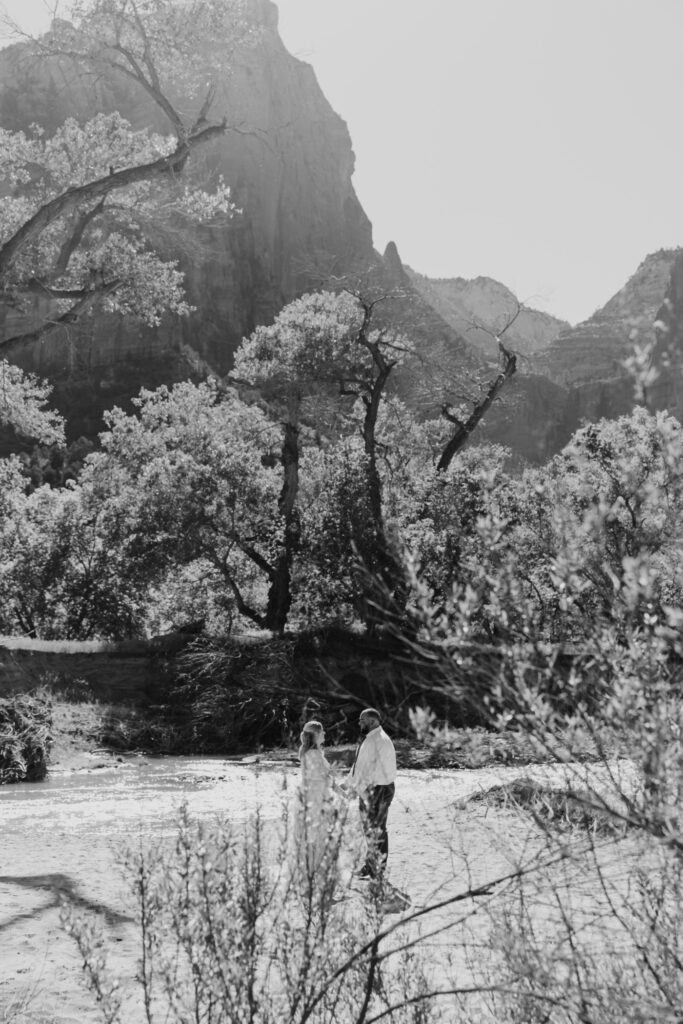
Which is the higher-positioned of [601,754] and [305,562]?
[305,562]

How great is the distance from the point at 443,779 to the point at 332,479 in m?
15.5

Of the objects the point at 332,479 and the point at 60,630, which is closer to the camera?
the point at 332,479

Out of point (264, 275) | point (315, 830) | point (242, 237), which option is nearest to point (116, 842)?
point (315, 830)

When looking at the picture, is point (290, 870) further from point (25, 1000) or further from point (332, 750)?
point (332, 750)

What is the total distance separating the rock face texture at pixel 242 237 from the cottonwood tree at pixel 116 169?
76.5 m

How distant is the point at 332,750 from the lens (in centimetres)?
1988

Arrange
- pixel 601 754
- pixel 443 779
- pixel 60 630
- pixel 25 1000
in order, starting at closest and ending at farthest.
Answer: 1. pixel 601 754
2. pixel 25 1000
3. pixel 443 779
4. pixel 60 630

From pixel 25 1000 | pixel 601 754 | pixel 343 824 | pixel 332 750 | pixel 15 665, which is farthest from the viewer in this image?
pixel 15 665

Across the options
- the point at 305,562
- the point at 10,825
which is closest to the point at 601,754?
the point at 10,825

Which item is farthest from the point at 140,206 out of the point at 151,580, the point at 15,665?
the point at 151,580

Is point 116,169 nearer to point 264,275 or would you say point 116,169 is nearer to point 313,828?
point 313,828

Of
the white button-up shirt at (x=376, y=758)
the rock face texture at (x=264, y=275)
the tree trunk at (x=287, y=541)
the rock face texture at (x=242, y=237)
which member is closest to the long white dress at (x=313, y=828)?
the white button-up shirt at (x=376, y=758)

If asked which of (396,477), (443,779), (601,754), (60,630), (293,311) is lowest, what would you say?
(443,779)

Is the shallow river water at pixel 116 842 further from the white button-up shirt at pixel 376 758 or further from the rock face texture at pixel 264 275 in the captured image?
the rock face texture at pixel 264 275
